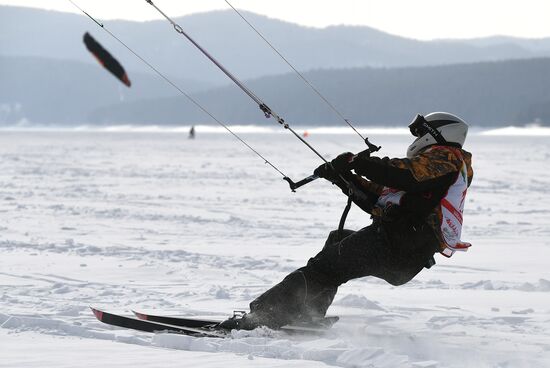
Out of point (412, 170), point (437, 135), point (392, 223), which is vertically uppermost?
point (437, 135)

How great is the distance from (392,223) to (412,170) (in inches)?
14.3

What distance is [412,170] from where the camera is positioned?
3.94 meters

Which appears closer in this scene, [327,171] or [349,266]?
[327,171]

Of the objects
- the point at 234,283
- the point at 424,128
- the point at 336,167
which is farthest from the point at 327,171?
the point at 234,283

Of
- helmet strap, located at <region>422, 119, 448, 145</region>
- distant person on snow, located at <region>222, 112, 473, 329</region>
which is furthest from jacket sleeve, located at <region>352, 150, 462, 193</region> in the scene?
helmet strap, located at <region>422, 119, 448, 145</region>

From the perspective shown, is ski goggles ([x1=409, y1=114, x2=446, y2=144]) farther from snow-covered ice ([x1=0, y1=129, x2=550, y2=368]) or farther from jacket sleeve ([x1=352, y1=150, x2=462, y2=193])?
snow-covered ice ([x1=0, y1=129, x2=550, y2=368])

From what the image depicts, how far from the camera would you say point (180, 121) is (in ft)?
580

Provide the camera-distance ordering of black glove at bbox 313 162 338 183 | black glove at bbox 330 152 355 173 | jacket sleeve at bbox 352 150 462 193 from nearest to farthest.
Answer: jacket sleeve at bbox 352 150 462 193 → black glove at bbox 330 152 355 173 → black glove at bbox 313 162 338 183

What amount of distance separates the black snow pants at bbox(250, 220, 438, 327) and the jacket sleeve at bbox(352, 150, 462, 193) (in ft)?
0.84

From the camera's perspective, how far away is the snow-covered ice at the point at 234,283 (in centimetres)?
390

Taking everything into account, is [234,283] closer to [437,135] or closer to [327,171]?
[327,171]

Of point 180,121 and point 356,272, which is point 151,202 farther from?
point 180,121

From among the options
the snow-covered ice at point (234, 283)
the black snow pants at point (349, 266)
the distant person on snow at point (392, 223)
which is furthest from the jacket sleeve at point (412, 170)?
the snow-covered ice at point (234, 283)

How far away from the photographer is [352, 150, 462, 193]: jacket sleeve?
3.89 meters
